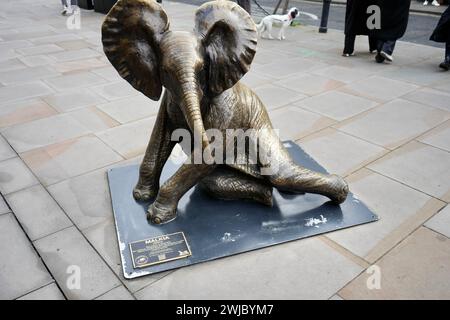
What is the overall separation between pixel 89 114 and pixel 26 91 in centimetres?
146

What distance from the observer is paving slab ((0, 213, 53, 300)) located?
2.33 meters

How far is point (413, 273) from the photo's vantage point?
2430mm

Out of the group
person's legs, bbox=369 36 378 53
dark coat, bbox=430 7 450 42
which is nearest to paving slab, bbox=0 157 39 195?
person's legs, bbox=369 36 378 53

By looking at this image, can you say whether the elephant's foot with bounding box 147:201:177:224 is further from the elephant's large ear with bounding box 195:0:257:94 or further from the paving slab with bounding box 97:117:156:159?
the paving slab with bounding box 97:117:156:159

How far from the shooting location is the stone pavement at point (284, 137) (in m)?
2.38

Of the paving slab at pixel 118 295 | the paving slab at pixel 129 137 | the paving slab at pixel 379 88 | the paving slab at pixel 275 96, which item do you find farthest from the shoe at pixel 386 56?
the paving slab at pixel 118 295

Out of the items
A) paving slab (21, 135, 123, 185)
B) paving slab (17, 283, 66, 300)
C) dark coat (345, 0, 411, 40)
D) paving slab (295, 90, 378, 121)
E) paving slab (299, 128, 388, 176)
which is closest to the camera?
paving slab (17, 283, 66, 300)

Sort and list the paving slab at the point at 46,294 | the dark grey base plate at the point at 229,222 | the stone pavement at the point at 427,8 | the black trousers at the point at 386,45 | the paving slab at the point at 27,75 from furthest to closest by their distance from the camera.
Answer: the stone pavement at the point at 427,8
the black trousers at the point at 386,45
the paving slab at the point at 27,75
the dark grey base plate at the point at 229,222
the paving slab at the point at 46,294

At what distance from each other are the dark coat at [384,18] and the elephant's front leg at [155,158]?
5324mm

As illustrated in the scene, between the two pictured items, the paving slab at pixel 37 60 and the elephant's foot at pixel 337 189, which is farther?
the paving slab at pixel 37 60

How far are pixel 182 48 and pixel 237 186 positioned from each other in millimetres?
1170

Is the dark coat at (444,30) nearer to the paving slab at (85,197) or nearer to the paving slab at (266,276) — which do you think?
the paving slab at (266,276)

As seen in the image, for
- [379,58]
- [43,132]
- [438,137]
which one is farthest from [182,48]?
[379,58]
